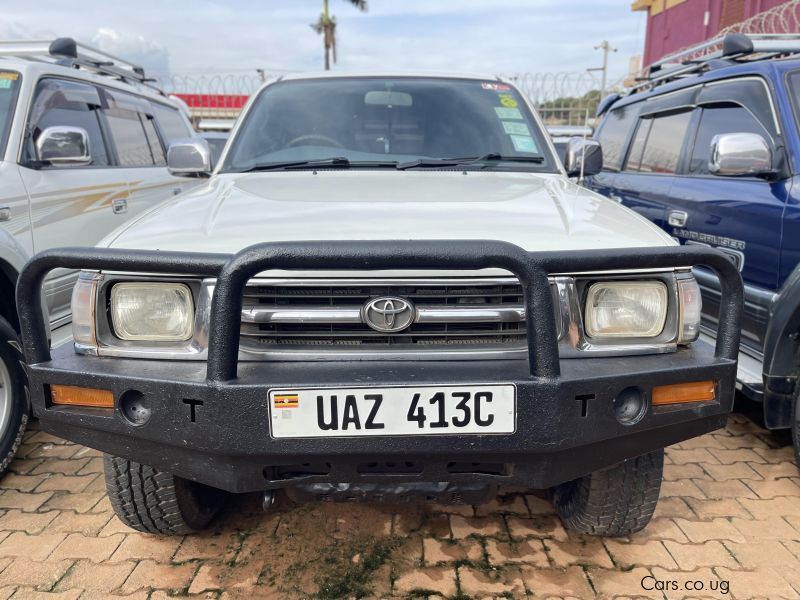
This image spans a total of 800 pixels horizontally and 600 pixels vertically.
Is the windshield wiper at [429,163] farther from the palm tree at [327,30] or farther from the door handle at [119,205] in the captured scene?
the palm tree at [327,30]

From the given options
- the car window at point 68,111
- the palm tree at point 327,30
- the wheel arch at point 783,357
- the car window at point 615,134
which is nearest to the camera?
the wheel arch at point 783,357

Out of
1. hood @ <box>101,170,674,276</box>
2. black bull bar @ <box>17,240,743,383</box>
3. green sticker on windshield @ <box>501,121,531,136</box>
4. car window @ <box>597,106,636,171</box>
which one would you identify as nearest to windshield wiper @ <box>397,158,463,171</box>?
hood @ <box>101,170,674,276</box>

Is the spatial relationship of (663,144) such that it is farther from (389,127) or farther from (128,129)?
(128,129)

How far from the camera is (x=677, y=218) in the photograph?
3895 mm

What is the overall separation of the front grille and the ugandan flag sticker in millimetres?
229

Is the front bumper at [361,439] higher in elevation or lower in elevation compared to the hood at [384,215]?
lower

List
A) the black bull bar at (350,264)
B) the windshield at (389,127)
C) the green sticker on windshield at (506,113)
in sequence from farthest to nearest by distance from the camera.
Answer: the green sticker on windshield at (506,113), the windshield at (389,127), the black bull bar at (350,264)

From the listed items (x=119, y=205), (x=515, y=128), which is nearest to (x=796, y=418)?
(x=515, y=128)

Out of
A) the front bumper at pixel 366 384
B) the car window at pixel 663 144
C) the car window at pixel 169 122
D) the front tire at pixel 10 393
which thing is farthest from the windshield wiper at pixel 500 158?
the car window at pixel 169 122

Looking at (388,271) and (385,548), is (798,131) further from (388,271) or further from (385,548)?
(385,548)

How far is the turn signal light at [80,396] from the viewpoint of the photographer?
5.83 feet

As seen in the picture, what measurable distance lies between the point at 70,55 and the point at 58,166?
1.52 m

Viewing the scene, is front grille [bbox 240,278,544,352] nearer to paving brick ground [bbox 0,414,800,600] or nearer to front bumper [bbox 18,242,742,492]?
front bumper [bbox 18,242,742,492]

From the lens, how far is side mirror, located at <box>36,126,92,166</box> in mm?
3473
